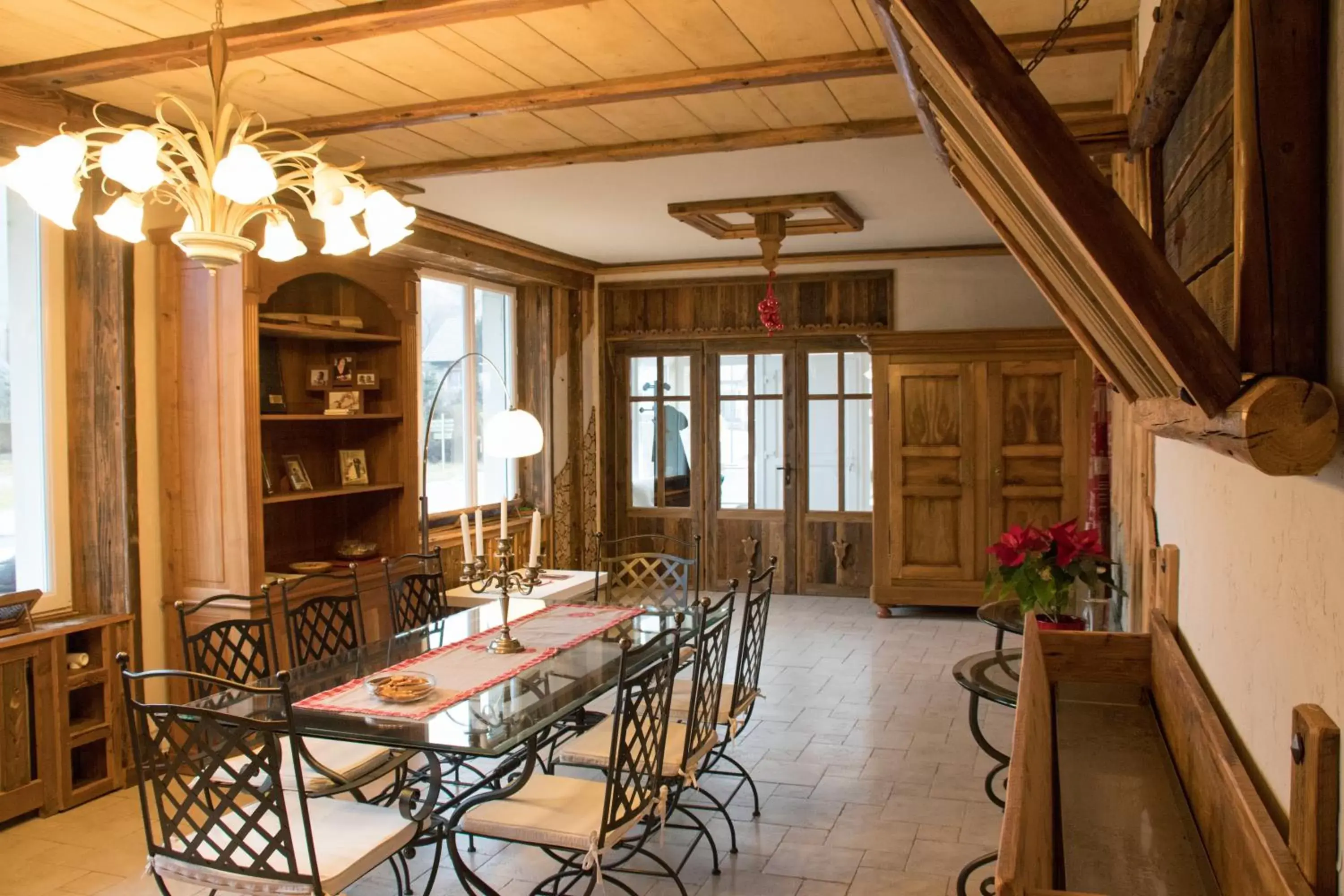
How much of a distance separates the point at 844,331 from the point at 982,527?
1826 mm

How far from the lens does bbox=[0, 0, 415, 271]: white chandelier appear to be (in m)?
2.32

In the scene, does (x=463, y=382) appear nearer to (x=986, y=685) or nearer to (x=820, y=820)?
(x=820, y=820)

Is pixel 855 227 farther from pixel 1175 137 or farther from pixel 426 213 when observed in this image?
pixel 1175 137

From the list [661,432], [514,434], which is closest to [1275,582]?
[514,434]

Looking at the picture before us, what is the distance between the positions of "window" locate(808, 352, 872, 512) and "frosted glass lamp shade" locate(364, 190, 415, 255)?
5341 mm

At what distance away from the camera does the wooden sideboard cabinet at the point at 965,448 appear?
6.71 metres

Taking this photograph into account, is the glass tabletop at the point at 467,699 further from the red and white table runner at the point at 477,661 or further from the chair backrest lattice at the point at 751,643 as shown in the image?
the chair backrest lattice at the point at 751,643

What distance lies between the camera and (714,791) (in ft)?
12.9

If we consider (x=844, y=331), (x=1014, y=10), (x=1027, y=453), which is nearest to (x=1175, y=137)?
(x=1014, y=10)

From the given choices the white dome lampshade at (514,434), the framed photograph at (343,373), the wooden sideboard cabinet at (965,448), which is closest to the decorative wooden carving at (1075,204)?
the white dome lampshade at (514,434)

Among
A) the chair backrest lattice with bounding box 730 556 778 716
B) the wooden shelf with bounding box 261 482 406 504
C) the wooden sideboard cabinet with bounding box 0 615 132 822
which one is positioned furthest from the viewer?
the wooden shelf with bounding box 261 482 406 504

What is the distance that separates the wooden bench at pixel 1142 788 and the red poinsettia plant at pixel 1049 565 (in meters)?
0.80

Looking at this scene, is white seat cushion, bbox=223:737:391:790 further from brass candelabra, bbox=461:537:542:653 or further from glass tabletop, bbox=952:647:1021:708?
glass tabletop, bbox=952:647:1021:708

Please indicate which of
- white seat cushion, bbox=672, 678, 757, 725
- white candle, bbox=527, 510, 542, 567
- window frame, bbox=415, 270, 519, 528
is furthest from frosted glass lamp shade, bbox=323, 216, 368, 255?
window frame, bbox=415, 270, 519, 528
